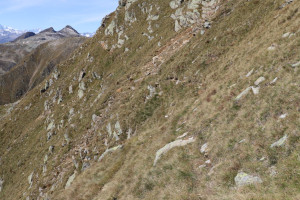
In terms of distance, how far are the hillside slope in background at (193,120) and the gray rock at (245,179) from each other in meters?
0.05

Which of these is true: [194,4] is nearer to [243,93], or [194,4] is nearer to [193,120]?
[193,120]

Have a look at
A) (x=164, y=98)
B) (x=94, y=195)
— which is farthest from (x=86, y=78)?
(x=94, y=195)

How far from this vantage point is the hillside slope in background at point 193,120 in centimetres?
995

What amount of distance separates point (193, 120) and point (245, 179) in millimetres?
9382

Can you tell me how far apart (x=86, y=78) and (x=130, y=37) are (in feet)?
64.4

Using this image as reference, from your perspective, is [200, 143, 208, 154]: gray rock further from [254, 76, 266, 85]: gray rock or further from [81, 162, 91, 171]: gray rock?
[81, 162, 91, 171]: gray rock

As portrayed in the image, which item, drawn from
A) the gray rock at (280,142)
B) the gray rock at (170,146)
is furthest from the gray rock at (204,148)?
the gray rock at (280,142)

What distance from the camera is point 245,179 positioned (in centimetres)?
889

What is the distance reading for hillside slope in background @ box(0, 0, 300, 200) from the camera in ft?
32.6

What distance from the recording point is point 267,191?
755 centimetres

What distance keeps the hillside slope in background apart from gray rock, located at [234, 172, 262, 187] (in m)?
0.05

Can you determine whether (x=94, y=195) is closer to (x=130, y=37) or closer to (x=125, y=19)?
(x=130, y=37)

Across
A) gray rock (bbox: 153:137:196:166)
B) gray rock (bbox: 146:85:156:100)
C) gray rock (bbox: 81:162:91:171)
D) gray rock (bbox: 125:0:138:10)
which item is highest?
gray rock (bbox: 125:0:138:10)

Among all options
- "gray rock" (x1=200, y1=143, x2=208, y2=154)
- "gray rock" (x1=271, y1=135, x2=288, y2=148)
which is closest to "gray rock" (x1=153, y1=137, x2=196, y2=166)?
"gray rock" (x1=200, y1=143, x2=208, y2=154)
